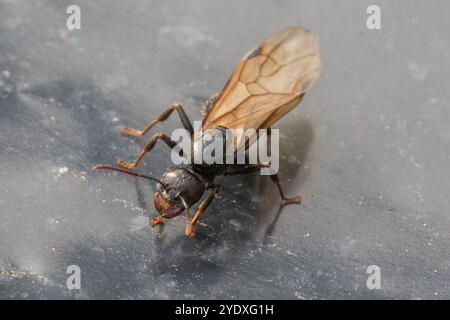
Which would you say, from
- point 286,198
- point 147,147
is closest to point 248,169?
point 286,198

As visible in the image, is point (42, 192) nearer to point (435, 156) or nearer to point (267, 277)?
point (267, 277)

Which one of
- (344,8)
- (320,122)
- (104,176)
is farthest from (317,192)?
(344,8)

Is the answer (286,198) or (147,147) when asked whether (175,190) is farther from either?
(286,198)

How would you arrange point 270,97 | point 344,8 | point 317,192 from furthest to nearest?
point 344,8 < point 270,97 < point 317,192

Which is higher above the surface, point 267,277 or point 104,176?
point 104,176

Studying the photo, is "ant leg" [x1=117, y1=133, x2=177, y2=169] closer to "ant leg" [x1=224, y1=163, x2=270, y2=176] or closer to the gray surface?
the gray surface

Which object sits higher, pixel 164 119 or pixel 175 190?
pixel 164 119

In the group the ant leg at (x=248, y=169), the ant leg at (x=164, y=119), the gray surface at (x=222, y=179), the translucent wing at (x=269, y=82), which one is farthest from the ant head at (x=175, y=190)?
the translucent wing at (x=269, y=82)
